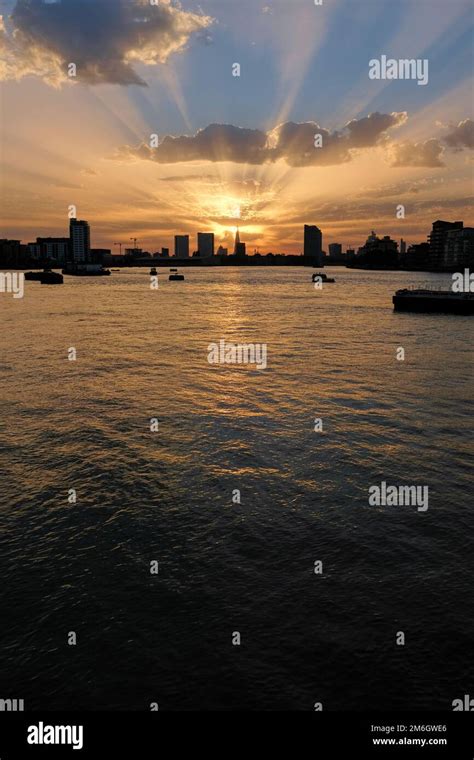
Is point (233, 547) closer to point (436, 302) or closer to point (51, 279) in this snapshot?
point (436, 302)

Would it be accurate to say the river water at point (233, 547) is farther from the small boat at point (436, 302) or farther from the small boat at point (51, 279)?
the small boat at point (51, 279)

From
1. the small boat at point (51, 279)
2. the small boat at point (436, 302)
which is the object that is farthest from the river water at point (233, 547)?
the small boat at point (51, 279)

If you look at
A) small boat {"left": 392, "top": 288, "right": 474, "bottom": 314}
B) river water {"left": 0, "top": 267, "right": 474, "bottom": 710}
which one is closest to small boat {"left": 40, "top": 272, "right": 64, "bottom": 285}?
small boat {"left": 392, "top": 288, "right": 474, "bottom": 314}

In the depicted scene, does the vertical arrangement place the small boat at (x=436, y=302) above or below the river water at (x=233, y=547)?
above

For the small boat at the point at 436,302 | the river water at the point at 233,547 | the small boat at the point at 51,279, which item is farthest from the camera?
the small boat at the point at 51,279

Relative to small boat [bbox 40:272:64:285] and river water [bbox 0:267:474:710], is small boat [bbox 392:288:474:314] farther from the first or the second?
small boat [bbox 40:272:64:285]

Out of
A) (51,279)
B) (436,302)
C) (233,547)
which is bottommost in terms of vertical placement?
(233,547)

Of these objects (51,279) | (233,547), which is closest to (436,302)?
(233,547)

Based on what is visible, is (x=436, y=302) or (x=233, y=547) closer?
(x=233, y=547)
